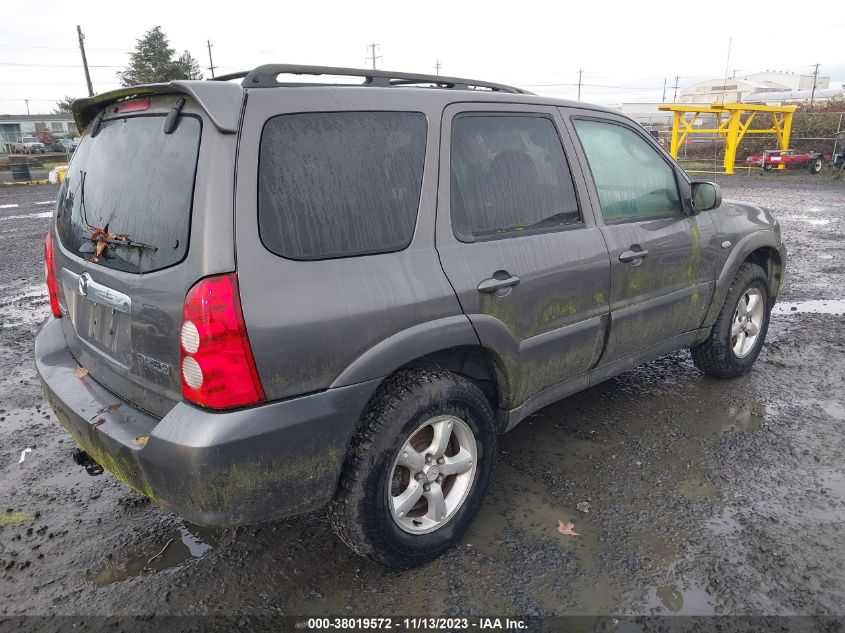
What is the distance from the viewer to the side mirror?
12.0ft

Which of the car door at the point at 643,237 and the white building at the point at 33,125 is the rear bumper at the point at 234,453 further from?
the white building at the point at 33,125

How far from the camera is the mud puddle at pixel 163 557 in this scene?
8.40ft

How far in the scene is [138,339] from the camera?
2199mm

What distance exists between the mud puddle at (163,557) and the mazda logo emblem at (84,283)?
1154mm

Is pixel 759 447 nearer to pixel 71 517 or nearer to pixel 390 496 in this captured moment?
pixel 390 496

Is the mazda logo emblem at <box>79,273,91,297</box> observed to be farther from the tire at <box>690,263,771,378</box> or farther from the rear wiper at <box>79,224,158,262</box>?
the tire at <box>690,263,771,378</box>

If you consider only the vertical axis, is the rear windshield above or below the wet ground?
above

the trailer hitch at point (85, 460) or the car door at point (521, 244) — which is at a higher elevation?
the car door at point (521, 244)

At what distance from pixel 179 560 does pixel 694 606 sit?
2.10 m

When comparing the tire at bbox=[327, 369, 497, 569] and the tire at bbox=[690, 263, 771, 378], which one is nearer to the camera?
the tire at bbox=[327, 369, 497, 569]

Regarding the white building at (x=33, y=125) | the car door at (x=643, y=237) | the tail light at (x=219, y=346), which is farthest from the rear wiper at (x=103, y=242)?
the white building at (x=33, y=125)

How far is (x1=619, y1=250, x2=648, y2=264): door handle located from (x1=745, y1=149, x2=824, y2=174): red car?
898 inches

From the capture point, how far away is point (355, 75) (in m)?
2.50

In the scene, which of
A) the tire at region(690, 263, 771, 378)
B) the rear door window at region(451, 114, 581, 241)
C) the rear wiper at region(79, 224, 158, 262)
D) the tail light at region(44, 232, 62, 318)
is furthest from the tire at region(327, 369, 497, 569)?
the tire at region(690, 263, 771, 378)
